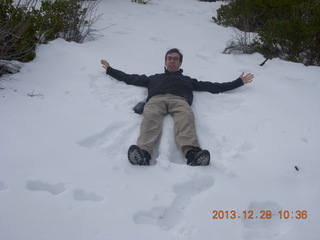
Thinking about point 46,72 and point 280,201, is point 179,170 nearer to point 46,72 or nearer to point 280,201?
point 280,201

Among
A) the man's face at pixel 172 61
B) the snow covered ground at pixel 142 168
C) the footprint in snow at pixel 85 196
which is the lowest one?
the footprint in snow at pixel 85 196

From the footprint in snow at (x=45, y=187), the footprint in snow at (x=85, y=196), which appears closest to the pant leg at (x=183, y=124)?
the footprint in snow at (x=85, y=196)

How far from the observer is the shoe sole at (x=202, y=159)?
2.40m

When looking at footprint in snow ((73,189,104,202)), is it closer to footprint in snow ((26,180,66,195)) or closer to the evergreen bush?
footprint in snow ((26,180,66,195))

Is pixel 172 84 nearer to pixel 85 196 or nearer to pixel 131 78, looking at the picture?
pixel 131 78

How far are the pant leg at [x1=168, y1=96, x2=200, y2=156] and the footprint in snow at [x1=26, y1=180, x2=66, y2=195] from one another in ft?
3.75

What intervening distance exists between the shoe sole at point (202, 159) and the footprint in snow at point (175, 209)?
18 cm

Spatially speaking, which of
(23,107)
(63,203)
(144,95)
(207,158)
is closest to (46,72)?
(23,107)

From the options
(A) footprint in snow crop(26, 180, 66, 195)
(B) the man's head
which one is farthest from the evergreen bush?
A: (A) footprint in snow crop(26, 180, 66, 195)

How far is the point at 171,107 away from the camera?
3.26m

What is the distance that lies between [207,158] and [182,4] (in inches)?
295

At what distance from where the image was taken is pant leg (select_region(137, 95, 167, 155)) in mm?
2638

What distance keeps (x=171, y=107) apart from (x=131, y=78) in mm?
863

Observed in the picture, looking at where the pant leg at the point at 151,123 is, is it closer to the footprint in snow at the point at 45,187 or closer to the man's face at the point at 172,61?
the man's face at the point at 172,61
